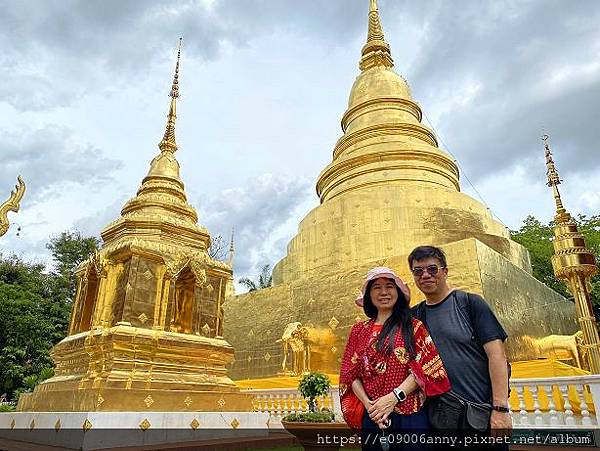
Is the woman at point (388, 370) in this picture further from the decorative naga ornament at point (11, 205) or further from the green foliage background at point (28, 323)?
the green foliage background at point (28, 323)

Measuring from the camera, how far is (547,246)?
22578 mm

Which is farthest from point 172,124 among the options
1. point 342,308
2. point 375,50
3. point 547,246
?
point 547,246

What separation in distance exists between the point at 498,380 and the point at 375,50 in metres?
21.0

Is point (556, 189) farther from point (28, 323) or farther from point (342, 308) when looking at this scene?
point (28, 323)

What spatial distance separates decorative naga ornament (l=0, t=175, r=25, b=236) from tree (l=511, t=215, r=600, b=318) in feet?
64.9

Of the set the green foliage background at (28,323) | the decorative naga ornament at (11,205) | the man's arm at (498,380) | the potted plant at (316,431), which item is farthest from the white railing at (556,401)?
the green foliage background at (28,323)

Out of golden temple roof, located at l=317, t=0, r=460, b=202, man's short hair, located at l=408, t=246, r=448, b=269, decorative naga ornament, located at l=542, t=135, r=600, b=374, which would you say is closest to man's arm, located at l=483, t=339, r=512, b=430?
man's short hair, located at l=408, t=246, r=448, b=269

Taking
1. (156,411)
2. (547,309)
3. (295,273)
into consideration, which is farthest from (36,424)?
(547,309)

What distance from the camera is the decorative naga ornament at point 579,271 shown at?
31.8ft

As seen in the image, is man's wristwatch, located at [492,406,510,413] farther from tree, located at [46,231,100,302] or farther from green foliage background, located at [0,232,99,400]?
tree, located at [46,231,100,302]

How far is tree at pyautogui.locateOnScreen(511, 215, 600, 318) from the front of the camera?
68.3 feet

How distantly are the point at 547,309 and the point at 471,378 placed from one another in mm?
11145

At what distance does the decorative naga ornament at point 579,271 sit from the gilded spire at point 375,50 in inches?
478

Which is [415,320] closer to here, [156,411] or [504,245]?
[156,411]
